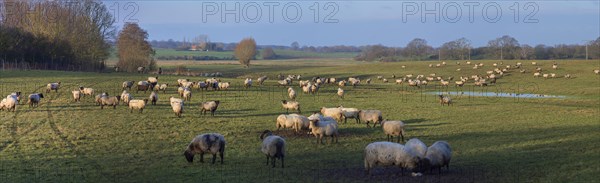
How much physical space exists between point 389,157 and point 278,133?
28.1 feet

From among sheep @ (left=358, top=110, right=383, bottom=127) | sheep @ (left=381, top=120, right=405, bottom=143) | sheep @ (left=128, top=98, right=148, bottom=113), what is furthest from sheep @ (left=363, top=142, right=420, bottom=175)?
sheep @ (left=128, top=98, right=148, bottom=113)

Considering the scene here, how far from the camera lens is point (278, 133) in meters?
23.3

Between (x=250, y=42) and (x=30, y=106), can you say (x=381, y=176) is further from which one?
(x=250, y=42)

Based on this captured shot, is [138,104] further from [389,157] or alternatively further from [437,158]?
[437,158]

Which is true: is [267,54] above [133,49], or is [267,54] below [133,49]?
above

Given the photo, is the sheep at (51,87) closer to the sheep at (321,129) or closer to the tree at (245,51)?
the sheep at (321,129)

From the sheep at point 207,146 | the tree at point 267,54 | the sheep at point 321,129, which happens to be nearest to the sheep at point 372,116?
the sheep at point 321,129

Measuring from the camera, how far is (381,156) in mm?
15359

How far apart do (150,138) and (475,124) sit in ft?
46.3

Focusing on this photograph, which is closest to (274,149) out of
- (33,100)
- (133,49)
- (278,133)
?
(278,133)

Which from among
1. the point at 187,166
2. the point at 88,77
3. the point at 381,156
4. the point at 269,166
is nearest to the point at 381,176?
the point at 381,156

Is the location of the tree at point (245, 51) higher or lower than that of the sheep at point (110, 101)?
higher

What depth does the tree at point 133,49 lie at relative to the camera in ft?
253

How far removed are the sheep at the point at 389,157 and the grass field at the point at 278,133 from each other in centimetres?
29
